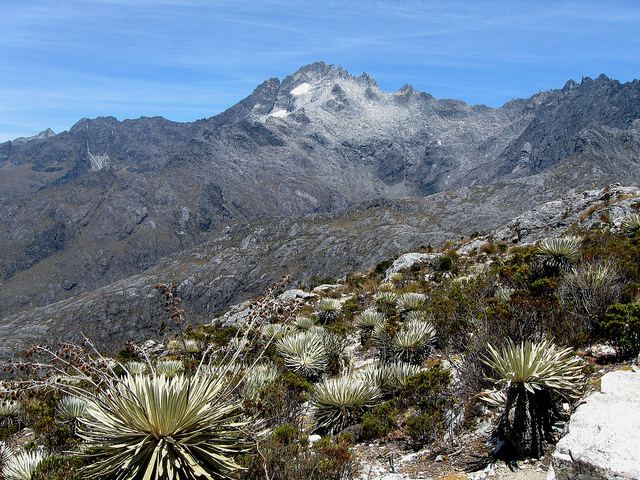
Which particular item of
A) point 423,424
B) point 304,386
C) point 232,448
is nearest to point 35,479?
point 232,448

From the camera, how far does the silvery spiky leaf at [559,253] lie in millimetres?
9773

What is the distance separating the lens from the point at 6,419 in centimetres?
801

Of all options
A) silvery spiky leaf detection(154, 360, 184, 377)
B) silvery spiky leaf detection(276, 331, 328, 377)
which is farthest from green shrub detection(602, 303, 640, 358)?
silvery spiky leaf detection(154, 360, 184, 377)

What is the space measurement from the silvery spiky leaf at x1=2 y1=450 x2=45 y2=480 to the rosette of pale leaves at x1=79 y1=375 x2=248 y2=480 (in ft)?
5.36

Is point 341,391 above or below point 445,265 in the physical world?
below

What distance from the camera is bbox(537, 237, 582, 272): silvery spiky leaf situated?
977 cm

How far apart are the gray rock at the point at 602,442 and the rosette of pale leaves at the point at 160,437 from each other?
9.26ft

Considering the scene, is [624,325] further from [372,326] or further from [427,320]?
[372,326]

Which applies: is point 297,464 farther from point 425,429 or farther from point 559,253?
point 559,253

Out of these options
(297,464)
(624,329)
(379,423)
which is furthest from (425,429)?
(624,329)

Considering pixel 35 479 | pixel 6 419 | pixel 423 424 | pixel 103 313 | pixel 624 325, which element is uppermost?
pixel 624 325

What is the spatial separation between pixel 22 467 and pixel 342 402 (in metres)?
4.39

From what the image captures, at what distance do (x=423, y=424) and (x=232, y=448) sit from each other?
246 centimetres

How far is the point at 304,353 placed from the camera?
8.58 meters
